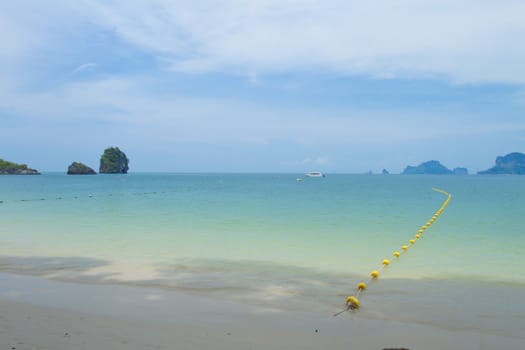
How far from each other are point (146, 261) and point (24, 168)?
458ft

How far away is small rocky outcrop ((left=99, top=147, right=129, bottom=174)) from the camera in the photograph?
491 feet

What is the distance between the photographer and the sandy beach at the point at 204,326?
5.05m

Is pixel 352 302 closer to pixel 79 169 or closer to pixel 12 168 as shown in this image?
pixel 12 168

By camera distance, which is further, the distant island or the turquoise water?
the distant island

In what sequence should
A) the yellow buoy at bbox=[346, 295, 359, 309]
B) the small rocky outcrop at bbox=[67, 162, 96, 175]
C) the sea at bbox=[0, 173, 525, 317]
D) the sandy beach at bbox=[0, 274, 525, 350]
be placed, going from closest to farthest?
the sandy beach at bbox=[0, 274, 525, 350]
the yellow buoy at bbox=[346, 295, 359, 309]
the sea at bbox=[0, 173, 525, 317]
the small rocky outcrop at bbox=[67, 162, 96, 175]

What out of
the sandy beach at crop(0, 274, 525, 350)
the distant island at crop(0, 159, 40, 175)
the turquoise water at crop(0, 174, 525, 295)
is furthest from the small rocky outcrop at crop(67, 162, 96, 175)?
the sandy beach at crop(0, 274, 525, 350)

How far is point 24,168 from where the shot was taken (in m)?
133

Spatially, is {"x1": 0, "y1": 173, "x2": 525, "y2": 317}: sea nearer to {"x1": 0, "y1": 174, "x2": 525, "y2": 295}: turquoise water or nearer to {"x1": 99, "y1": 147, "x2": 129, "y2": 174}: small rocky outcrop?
{"x1": 0, "y1": 174, "x2": 525, "y2": 295}: turquoise water

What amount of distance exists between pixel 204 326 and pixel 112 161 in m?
152

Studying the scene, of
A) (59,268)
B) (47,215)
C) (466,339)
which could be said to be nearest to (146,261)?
(59,268)

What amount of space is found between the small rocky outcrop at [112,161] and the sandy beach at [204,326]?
149865mm

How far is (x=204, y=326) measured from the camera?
18.5 feet

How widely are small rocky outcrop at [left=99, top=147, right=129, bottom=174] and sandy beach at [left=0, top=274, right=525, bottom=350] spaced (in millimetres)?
149865

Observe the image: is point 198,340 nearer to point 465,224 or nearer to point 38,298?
point 38,298
